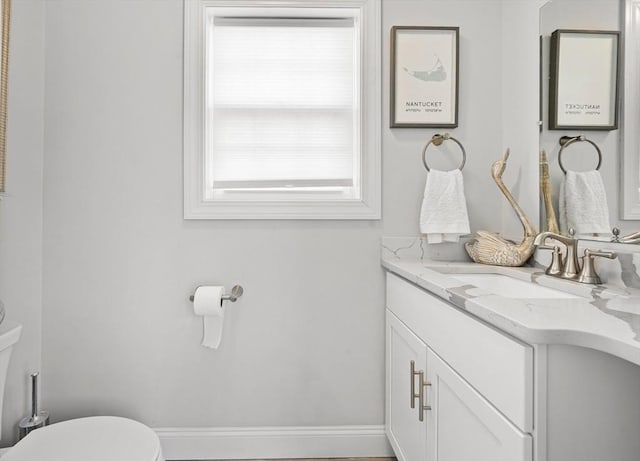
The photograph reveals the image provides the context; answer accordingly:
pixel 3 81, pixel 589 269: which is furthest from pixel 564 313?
pixel 3 81

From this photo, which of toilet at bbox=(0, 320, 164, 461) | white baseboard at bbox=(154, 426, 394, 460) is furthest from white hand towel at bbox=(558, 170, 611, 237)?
toilet at bbox=(0, 320, 164, 461)

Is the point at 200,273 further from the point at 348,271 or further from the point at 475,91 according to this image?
the point at 475,91

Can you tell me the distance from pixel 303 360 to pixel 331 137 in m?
1.05

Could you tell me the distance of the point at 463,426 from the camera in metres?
1.01

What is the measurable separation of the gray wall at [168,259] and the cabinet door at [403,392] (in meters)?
0.13

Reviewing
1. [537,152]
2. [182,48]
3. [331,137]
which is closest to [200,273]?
[331,137]

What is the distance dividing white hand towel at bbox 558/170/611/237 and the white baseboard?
1197mm

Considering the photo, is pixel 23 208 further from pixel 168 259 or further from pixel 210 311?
pixel 210 311

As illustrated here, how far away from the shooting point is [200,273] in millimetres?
1829

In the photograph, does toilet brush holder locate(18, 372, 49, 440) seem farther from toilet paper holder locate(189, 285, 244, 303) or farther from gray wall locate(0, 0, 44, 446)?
toilet paper holder locate(189, 285, 244, 303)

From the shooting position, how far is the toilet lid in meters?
1.36

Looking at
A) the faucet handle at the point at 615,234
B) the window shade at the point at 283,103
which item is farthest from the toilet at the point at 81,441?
the faucet handle at the point at 615,234

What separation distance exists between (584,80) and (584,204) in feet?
1.32

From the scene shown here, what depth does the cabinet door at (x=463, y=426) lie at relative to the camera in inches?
31.6
